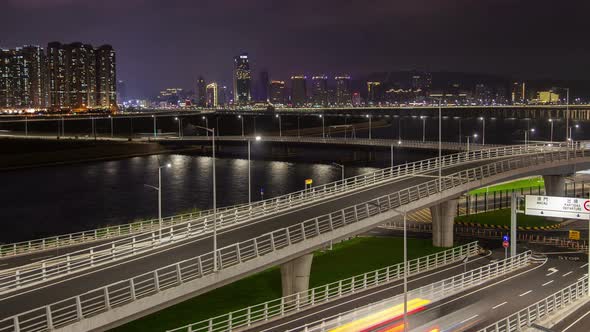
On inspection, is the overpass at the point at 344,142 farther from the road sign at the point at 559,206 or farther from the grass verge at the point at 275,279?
the road sign at the point at 559,206

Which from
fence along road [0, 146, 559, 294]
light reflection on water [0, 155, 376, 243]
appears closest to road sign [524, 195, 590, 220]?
fence along road [0, 146, 559, 294]

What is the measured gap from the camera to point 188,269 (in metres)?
23.9

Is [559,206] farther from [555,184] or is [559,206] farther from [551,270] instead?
[555,184]

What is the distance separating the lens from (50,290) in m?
21.7

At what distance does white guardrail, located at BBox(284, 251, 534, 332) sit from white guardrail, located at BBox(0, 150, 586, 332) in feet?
11.5

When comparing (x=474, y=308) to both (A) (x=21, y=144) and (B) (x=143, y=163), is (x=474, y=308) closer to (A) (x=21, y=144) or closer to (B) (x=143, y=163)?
(B) (x=143, y=163)

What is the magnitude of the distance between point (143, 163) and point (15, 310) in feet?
322

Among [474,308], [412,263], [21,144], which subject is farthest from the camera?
[21,144]

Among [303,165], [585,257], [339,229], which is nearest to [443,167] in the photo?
[585,257]

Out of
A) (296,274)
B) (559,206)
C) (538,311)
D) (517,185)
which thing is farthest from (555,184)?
(296,274)

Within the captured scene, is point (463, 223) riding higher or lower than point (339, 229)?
lower

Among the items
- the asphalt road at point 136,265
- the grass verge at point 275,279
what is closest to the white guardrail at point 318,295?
the grass verge at point 275,279

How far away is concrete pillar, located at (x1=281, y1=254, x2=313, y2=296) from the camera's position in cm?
2911

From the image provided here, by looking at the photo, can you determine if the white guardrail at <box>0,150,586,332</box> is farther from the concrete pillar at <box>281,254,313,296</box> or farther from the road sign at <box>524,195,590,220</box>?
the road sign at <box>524,195,590,220</box>
